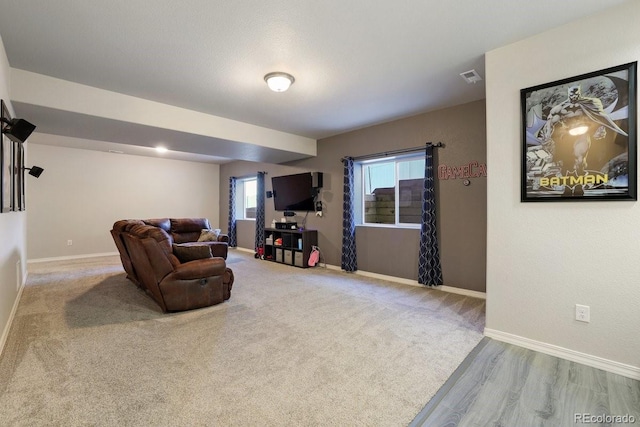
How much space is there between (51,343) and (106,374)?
931mm

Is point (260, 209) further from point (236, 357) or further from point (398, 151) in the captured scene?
point (236, 357)

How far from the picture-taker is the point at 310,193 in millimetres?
5777

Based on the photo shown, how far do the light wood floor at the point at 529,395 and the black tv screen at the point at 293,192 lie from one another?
417cm

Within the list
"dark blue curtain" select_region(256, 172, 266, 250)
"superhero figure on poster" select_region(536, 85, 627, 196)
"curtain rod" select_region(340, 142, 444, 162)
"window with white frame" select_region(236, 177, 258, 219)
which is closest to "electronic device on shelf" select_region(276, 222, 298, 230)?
"dark blue curtain" select_region(256, 172, 266, 250)

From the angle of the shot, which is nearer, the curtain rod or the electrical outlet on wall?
the electrical outlet on wall

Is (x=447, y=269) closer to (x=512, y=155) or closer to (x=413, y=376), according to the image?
(x=512, y=155)

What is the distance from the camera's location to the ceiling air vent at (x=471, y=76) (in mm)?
2902

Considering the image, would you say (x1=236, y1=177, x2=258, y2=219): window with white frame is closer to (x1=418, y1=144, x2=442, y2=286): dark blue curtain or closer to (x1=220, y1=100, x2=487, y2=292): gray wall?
(x1=220, y1=100, x2=487, y2=292): gray wall

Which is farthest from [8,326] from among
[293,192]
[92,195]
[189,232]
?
[92,195]

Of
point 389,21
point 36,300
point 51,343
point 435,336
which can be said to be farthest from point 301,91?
point 36,300

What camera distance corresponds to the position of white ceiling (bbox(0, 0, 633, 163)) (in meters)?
2.02

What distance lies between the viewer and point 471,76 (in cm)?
297

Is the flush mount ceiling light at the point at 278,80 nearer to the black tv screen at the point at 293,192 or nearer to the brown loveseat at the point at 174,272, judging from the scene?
the brown loveseat at the point at 174,272

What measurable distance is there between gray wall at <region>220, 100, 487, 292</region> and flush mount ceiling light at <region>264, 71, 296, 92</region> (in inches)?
87.0
